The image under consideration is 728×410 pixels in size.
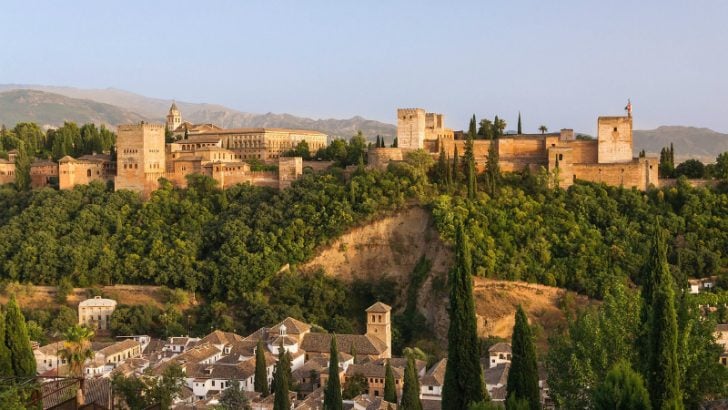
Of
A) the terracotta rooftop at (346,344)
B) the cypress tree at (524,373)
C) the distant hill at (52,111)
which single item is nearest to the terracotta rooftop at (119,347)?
the terracotta rooftop at (346,344)

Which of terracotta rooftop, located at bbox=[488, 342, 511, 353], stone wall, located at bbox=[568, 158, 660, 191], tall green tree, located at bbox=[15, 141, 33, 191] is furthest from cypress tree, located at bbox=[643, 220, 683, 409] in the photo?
tall green tree, located at bbox=[15, 141, 33, 191]

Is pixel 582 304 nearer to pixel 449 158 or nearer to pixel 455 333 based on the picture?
pixel 449 158

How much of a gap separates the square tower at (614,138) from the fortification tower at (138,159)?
21.4m

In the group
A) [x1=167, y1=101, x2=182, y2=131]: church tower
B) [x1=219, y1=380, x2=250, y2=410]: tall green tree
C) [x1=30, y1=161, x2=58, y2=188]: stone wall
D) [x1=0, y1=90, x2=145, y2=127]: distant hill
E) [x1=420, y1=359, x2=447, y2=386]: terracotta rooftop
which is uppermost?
[x1=0, y1=90, x2=145, y2=127]: distant hill

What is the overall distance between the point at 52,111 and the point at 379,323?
141 m

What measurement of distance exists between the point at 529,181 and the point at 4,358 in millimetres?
28002

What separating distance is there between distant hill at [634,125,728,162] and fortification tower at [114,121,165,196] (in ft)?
278

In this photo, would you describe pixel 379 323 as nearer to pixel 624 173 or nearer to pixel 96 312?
pixel 96 312

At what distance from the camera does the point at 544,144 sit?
4469 cm

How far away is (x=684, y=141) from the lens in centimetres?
13038

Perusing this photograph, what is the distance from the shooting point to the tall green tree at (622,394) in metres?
14.3

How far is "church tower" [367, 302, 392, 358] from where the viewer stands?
36.5m

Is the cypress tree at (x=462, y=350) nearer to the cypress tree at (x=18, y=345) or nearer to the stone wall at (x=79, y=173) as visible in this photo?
the cypress tree at (x=18, y=345)

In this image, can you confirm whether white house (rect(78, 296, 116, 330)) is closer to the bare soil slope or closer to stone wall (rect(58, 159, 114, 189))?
the bare soil slope
